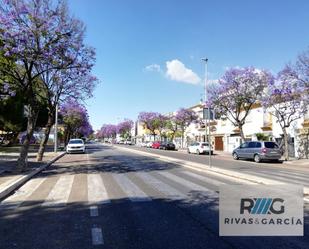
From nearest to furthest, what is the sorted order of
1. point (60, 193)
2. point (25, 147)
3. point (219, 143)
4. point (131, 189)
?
point (60, 193)
point (131, 189)
point (25, 147)
point (219, 143)

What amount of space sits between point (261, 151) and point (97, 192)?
23.3 meters

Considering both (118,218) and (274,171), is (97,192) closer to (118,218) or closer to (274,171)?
(118,218)

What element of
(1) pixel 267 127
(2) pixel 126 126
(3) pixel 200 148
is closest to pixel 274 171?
(1) pixel 267 127

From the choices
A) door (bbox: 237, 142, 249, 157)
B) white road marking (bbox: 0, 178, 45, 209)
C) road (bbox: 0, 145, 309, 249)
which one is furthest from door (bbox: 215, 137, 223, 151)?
road (bbox: 0, 145, 309, 249)

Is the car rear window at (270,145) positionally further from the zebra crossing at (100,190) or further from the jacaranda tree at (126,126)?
the jacaranda tree at (126,126)

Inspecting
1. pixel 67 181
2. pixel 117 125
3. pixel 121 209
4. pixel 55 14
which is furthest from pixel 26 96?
pixel 117 125

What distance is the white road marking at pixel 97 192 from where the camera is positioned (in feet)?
36.0

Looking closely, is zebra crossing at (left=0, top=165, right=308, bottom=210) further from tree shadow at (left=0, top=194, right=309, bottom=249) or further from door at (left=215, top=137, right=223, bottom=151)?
door at (left=215, top=137, right=223, bottom=151)

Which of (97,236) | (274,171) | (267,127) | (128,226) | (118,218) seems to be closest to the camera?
(97,236)

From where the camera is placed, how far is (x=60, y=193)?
12.4 metres

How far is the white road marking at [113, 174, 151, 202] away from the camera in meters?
11.3

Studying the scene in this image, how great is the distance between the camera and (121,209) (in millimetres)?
9609

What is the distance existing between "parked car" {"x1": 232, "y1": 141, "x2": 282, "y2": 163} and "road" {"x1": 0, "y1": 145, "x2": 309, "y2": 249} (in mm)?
19936

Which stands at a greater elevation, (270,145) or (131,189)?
(270,145)
